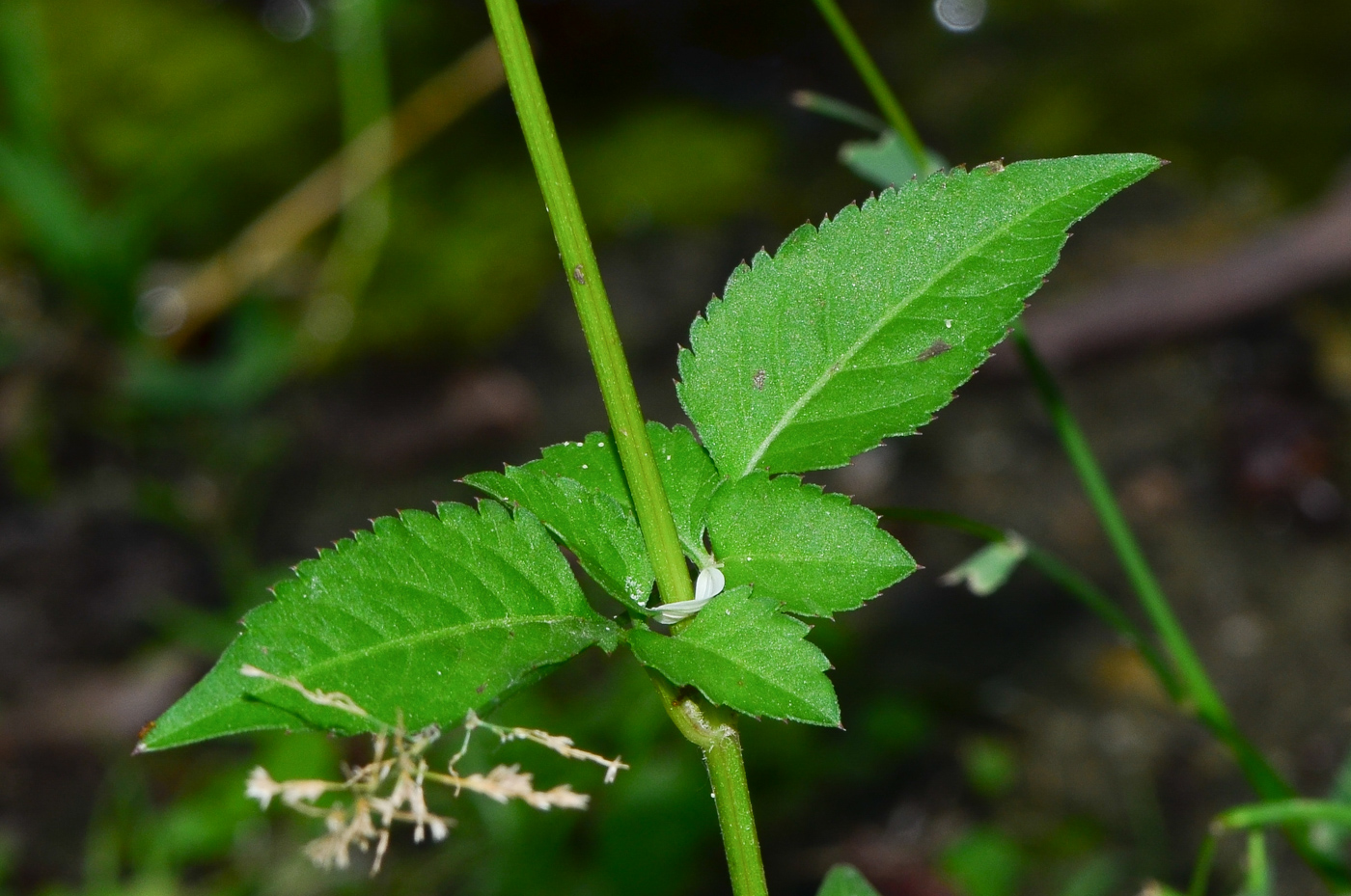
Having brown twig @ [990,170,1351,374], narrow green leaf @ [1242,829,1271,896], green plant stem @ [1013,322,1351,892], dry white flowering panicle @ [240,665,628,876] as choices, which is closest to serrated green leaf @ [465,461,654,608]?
dry white flowering panicle @ [240,665,628,876]

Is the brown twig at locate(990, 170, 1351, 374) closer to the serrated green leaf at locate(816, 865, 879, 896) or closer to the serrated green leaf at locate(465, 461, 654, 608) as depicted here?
the serrated green leaf at locate(816, 865, 879, 896)

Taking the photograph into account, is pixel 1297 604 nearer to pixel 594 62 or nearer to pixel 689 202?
pixel 689 202

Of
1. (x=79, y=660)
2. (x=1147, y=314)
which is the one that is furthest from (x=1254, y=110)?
(x=79, y=660)

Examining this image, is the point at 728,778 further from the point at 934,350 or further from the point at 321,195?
the point at 321,195

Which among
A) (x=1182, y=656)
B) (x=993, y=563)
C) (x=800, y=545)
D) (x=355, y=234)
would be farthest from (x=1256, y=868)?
(x=355, y=234)

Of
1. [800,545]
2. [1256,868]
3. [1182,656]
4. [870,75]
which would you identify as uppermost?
[870,75]

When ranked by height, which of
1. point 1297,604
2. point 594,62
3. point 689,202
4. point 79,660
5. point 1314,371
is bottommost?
point 1297,604
